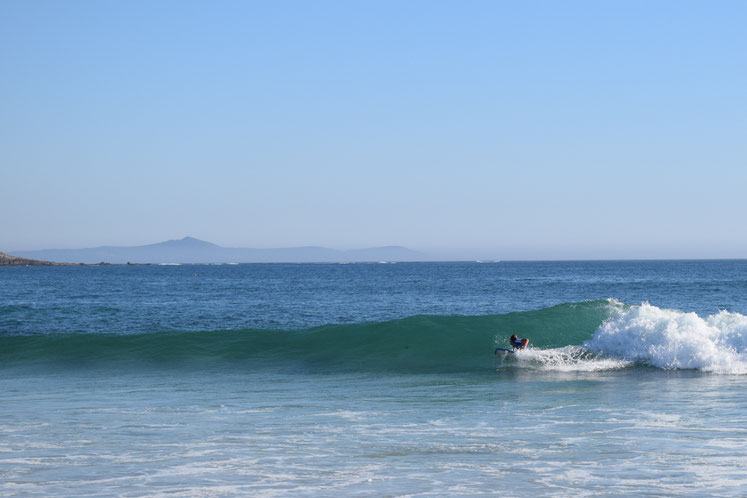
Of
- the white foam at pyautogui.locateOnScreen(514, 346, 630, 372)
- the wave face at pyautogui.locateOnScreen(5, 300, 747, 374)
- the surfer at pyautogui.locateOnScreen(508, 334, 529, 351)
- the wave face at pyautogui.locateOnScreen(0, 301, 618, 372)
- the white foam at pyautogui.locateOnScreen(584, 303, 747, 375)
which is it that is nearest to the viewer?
the white foam at pyautogui.locateOnScreen(584, 303, 747, 375)

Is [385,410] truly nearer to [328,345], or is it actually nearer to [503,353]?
[503,353]

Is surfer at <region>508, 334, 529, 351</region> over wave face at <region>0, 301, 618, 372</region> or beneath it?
over

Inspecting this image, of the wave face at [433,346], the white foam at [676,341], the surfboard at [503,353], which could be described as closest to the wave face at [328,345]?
the wave face at [433,346]

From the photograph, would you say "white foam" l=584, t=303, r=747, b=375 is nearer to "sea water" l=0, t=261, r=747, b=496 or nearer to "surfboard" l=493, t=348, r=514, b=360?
"sea water" l=0, t=261, r=747, b=496

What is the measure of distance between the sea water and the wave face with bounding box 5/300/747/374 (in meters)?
0.09

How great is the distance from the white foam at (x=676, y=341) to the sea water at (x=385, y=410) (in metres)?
0.07

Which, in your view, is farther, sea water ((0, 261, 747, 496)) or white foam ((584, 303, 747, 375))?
white foam ((584, 303, 747, 375))

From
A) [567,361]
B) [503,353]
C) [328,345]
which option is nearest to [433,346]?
[503,353]

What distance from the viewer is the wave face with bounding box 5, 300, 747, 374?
2136cm

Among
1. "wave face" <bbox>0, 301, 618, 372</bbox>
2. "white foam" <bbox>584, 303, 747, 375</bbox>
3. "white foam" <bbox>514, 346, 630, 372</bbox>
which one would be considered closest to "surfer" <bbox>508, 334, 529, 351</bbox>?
"white foam" <bbox>514, 346, 630, 372</bbox>

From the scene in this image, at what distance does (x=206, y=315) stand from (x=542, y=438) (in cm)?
3719

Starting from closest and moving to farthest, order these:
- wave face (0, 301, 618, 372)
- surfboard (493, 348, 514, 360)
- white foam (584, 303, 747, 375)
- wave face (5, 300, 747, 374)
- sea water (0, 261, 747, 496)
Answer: sea water (0, 261, 747, 496) < white foam (584, 303, 747, 375) < wave face (5, 300, 747, 374) < surfboard (493, 348, 514, 360) < wave face (0, 301, 618, 372)

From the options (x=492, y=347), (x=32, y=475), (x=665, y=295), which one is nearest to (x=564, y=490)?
(x=32, y=475)

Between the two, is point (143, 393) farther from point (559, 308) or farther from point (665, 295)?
point (665, 295)
